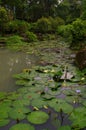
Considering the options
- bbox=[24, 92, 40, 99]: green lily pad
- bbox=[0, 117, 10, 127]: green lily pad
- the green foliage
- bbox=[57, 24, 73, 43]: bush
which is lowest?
bbox=[0, 117, 10, 127]: green lily pad

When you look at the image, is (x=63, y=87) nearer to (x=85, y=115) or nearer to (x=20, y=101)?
(x=20, y=101)

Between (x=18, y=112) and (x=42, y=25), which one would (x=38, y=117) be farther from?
(x=42, y=25)

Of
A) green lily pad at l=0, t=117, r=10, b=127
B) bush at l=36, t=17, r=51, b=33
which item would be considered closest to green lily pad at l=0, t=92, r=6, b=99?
green lily pad at l=0, t=117, r=10, b=127

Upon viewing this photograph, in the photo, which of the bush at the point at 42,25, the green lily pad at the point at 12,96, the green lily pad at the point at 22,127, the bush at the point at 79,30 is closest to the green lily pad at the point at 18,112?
the green lily pad at the point at 22,127

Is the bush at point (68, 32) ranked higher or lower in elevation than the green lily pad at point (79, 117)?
higher

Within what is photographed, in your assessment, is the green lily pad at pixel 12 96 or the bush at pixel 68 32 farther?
the bush at pixel 68 32

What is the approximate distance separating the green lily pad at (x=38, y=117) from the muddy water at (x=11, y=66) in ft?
4.54

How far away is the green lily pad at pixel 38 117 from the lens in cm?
293

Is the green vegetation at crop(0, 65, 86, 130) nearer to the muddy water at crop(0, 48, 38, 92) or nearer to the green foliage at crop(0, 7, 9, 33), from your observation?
the muddy water at crop(0, 48, 38, 92)

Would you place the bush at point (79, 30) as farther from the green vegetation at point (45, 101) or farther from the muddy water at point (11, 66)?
the green vegetation at point (45, 101)

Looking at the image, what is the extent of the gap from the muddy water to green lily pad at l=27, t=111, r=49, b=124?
54.5 inches

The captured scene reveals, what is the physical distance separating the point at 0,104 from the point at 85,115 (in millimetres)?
1493

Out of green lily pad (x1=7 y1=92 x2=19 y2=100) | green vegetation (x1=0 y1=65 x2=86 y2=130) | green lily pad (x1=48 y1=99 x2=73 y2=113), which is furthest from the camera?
green lily pad (x1=7 y1=92 x2=19 y2=100)

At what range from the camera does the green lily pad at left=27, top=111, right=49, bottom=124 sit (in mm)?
2934
